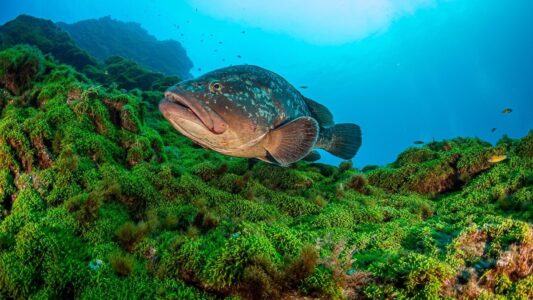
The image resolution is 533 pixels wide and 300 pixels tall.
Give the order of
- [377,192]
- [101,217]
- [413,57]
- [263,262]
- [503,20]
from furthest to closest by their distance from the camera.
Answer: [413,57]
[503,20]
[377,192]
[101,217]
[263,262]

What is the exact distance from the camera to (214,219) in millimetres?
3469

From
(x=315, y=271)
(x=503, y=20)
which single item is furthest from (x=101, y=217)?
(x=503, y=20)

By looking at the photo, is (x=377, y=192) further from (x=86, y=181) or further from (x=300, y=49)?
(x=300, y=49)

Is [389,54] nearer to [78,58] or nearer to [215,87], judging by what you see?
[78,58]

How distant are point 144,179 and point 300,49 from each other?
18062 cm

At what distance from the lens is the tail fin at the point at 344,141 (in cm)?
657

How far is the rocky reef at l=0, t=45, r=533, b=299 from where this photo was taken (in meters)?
2.57

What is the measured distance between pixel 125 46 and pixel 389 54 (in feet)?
437

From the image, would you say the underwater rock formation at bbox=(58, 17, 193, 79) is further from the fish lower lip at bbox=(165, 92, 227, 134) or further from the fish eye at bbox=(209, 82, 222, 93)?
the fish lower lip at bbox=(165, 92, 227, 134)

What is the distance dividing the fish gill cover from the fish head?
0.99 meters

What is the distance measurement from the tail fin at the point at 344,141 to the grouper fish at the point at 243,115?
4.64ft

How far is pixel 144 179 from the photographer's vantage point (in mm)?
4508

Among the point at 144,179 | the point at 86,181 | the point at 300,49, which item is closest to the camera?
the point at 86,181

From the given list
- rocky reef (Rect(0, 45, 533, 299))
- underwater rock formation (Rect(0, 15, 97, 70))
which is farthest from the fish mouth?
underwater rock formation (Rect(0, 15, 97, 70))
